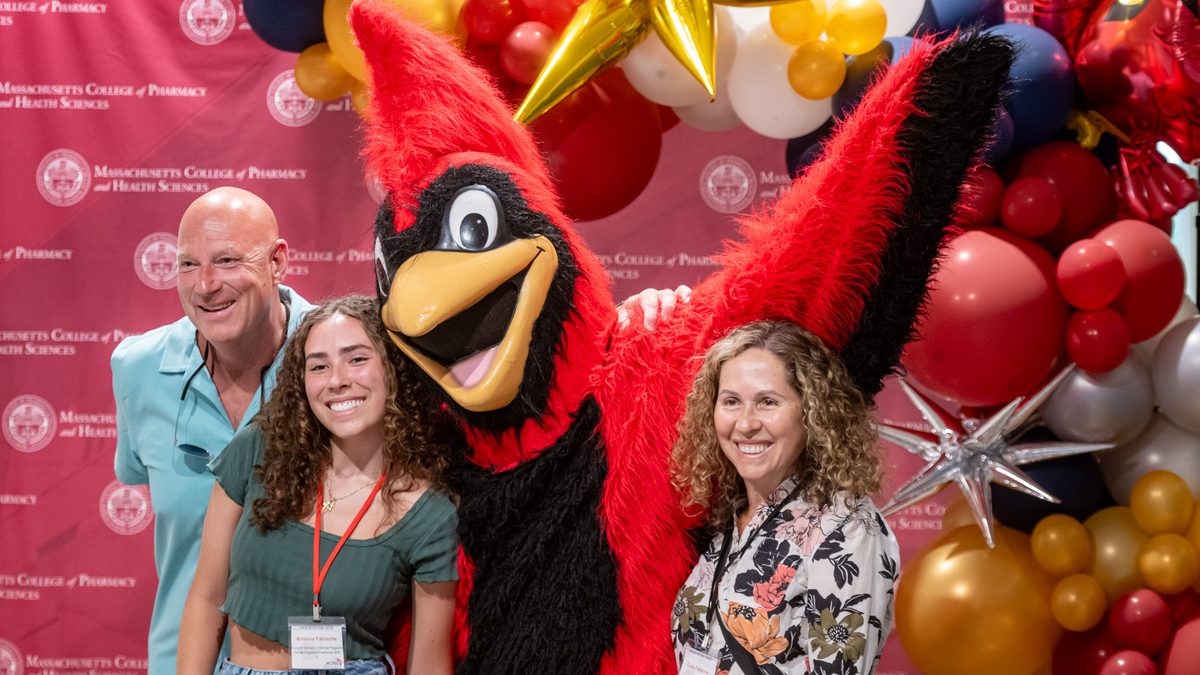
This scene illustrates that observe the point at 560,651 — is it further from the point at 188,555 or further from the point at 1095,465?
the point at 1095,465

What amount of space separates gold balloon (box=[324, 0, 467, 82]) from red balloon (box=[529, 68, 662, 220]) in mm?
315

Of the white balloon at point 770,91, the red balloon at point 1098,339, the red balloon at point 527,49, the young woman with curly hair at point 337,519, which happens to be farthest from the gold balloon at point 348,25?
the red balloon at point 1098,339

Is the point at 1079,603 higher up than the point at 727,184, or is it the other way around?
the point at 727,184

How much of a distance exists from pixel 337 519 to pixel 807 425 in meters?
0.86

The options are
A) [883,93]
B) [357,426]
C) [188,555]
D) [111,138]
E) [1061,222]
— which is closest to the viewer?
[883,93]

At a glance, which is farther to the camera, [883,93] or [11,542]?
[11,542]

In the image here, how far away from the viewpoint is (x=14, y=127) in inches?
122

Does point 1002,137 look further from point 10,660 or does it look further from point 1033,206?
point 10,660

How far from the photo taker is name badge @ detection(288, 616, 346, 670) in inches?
60.0

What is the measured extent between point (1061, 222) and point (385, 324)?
168cm

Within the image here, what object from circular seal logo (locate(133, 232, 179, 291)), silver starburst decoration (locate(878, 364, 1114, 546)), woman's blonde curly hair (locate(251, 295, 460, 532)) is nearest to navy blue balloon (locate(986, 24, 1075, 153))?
silver starburst decoration (locate(878, 364, 1114, 546))

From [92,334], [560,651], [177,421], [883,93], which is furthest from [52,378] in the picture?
[883,93]

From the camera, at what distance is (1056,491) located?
2.28 m

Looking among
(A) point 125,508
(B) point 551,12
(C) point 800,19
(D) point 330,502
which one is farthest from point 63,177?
(C) point 800,19
